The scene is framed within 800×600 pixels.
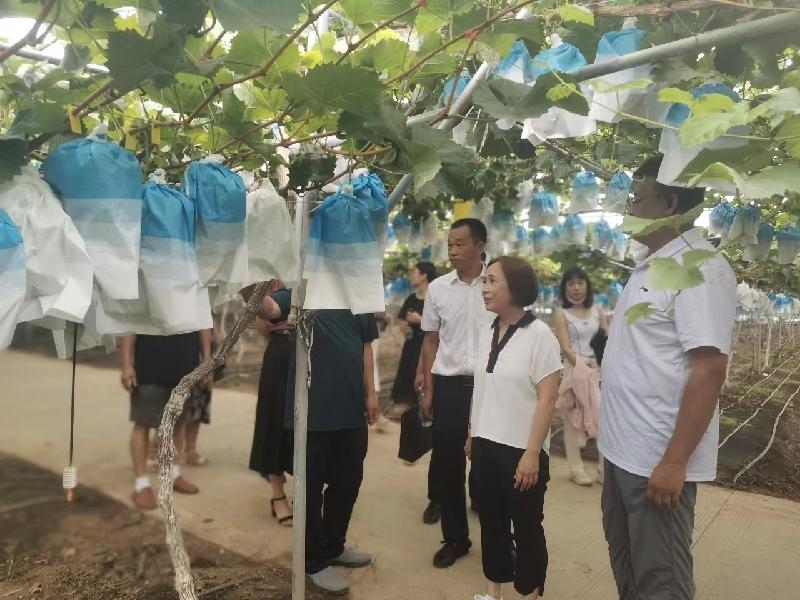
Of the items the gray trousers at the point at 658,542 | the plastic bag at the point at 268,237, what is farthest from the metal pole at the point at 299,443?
the gray trousers at the point at 658,542

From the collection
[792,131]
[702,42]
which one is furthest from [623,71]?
[792,131]

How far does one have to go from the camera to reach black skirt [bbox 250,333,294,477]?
312 centimetres

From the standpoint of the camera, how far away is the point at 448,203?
484cm

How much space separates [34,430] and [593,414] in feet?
17.6

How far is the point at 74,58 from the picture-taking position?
1.27 meters

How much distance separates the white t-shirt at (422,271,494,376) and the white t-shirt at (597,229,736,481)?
3.44 feet

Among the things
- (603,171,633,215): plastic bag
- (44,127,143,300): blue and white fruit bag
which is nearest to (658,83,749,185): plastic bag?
(44,127,143,300): blue and white fruit bag

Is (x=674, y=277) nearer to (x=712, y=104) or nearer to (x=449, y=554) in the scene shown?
(x=712, y=104)

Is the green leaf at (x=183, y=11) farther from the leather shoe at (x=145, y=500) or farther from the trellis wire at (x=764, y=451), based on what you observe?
the trellis wire at (x=764, y=451)

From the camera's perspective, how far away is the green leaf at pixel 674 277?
2.97 feet

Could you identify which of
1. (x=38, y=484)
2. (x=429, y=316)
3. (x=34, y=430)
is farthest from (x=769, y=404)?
(x=34, y=430)

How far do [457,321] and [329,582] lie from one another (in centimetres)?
131

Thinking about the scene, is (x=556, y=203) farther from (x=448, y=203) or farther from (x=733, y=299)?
(x=733, y=299)

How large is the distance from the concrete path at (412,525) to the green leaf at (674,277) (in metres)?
2.06
